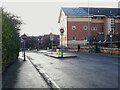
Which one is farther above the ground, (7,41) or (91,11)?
(91,11)

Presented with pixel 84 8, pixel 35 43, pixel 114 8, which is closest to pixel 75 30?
pixel 84 8

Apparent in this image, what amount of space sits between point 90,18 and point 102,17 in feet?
15.0

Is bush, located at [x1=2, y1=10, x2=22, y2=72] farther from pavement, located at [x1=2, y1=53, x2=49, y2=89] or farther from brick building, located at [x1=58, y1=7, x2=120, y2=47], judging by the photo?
brick building, located at [x1=58, y1=7, x2=120, y2=47]

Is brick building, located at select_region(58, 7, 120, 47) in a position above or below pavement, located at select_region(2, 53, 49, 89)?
above

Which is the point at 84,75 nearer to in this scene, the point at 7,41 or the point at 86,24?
the point at 7,41

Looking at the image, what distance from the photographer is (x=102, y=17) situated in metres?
102

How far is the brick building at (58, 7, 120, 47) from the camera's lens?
98.6m

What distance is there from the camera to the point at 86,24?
100m

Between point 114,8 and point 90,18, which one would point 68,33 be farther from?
point 114,8

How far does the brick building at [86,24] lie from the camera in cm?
9862

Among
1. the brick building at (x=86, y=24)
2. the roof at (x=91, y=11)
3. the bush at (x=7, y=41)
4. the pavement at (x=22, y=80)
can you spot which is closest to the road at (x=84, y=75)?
the pavement at (x=22, y=80)

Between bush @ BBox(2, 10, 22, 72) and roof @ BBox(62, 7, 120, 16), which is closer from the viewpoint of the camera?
bush @ BBox(2, 10, 22, 72)

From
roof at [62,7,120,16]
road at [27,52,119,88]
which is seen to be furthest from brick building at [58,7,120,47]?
road at [27,52,119,88]

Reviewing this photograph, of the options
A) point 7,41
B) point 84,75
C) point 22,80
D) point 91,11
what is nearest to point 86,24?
point 91,11
